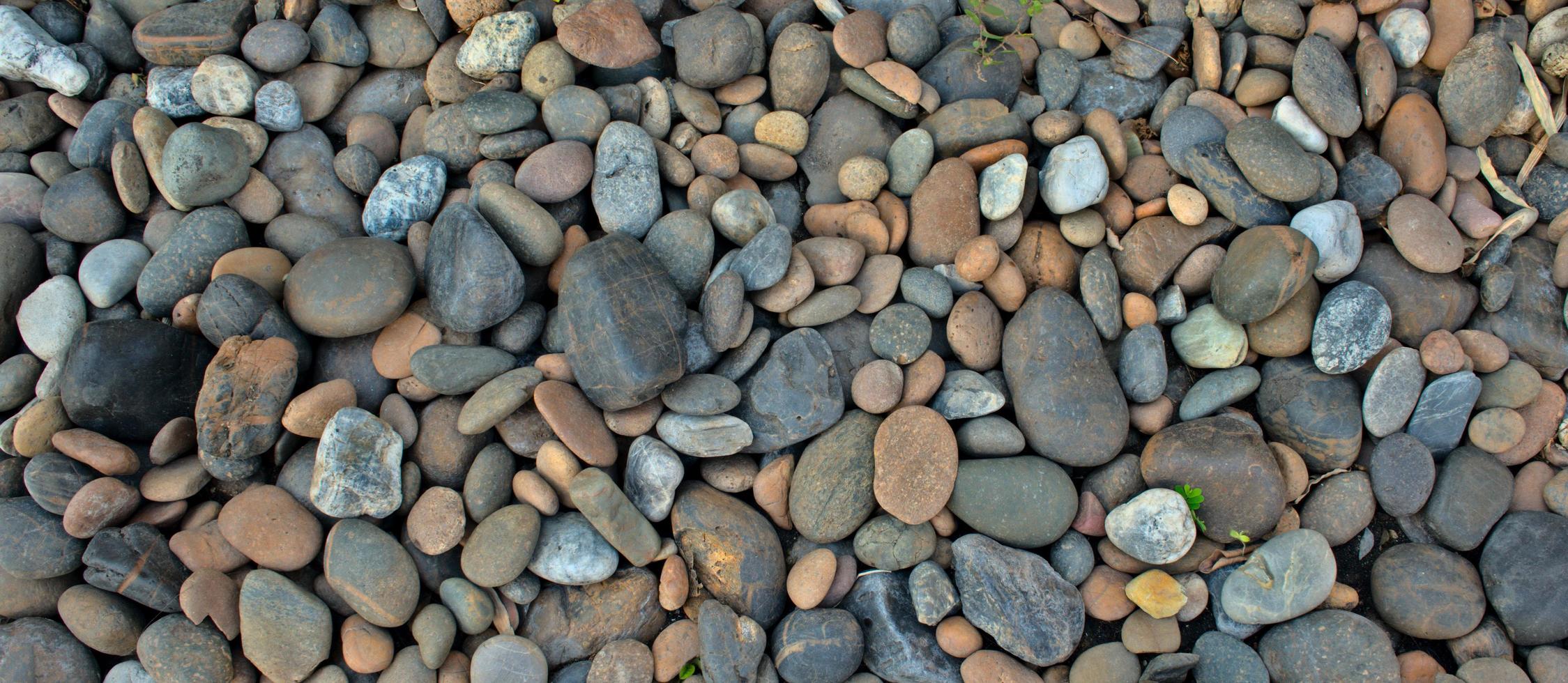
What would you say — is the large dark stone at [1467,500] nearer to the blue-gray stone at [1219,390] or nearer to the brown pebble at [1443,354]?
the brown pebble at [1443,354]

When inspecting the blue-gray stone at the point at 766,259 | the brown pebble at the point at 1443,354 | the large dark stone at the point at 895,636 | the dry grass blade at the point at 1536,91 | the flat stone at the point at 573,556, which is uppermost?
the dry grass blade at the point at 1536,91

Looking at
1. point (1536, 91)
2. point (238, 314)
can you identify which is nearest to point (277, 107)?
point (238, 314)

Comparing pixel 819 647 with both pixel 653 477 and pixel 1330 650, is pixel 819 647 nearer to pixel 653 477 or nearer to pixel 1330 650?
pixel 653 477

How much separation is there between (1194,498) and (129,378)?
11.9ft

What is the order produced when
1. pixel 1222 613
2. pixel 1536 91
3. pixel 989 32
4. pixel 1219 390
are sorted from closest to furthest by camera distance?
pixel 1222 613
pixel 1219 390
pixel 1536 91
pixel 989 32

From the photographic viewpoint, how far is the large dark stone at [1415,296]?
3270mm

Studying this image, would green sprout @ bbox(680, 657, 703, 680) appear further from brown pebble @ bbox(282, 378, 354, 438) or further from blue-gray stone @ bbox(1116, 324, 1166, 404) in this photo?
blue-gray stone @ bbox(1116, 324, 1166, 404)

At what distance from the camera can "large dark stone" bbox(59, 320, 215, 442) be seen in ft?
9.57

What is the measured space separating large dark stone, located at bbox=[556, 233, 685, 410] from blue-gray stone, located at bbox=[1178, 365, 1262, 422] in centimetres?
187

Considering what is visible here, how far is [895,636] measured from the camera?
296cm

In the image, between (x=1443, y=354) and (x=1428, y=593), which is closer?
(x=1428, y=593)

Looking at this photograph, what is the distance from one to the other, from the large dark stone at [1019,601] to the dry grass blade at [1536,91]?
2699 millimetres

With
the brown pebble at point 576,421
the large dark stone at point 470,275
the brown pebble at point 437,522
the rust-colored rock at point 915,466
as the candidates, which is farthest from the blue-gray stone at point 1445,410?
the brown pebble at point 437,522

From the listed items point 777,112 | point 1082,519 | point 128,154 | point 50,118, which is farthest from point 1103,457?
point 50,118
